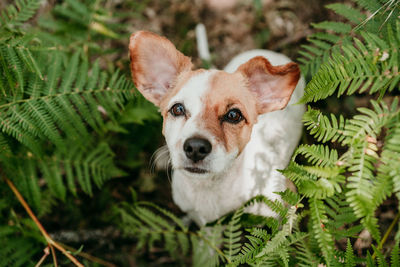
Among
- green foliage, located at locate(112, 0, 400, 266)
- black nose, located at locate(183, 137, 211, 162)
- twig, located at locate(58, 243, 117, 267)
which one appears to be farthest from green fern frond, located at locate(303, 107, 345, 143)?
twig, located at locate(58, 243, 117, 267)

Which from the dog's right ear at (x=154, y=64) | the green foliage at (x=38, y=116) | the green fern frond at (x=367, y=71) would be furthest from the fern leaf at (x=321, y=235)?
the green foliage at (x=38, y=116)

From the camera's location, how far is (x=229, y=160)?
2656 millimetres

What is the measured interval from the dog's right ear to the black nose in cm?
95

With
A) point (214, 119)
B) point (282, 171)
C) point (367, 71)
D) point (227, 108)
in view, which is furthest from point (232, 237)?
point (367, 71)

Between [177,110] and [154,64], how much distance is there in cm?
61

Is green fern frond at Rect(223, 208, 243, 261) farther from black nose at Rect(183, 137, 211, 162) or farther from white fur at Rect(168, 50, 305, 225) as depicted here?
black nose at Rect(183, 137, 211, 162)

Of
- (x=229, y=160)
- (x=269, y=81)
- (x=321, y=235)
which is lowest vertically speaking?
(x=321, y=235)

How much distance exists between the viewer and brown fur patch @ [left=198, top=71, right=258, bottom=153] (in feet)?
8.60

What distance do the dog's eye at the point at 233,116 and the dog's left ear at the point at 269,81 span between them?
0.41 m

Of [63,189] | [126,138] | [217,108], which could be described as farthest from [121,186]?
[217,108]

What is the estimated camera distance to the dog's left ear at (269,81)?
258 centimetres

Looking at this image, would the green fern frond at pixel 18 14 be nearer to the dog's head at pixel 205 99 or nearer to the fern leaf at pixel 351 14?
the dog's head at pixel 205 99

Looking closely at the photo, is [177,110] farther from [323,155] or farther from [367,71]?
[367,71]

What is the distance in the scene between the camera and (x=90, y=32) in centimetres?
438
